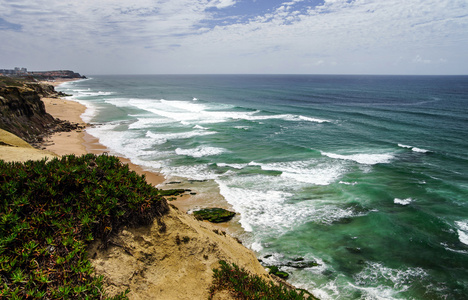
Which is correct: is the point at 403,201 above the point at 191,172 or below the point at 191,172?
below

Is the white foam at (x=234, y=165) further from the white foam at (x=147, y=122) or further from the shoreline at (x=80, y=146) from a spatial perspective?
the white foam at (x=147, y=122)

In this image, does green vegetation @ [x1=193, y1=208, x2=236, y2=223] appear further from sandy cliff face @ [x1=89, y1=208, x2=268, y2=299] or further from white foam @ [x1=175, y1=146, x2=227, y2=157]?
white foam @ [x1=175, y1=146, x2=227, y2=157]

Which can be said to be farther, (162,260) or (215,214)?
(215,214)

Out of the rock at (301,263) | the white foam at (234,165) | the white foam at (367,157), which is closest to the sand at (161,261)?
the rock at (301,263)

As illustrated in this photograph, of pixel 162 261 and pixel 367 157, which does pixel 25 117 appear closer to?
pixel 162 261

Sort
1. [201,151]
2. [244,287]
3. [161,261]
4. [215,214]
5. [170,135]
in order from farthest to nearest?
[170,135] → [201,151] → [215,214] → [161,261] → [244,287]

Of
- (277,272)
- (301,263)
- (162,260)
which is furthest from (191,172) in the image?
(162,260)
